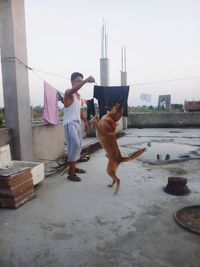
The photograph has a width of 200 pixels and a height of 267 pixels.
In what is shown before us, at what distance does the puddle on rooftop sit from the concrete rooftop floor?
1.80 metres

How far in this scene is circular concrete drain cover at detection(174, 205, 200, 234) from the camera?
3.00 m

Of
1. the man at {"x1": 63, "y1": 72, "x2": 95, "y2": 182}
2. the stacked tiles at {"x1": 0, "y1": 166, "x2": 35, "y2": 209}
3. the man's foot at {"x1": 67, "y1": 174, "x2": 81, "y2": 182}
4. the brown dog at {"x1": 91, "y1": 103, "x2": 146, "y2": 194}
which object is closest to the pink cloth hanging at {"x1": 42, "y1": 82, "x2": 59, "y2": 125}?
the man at {"x1": 63, "y1": 72, "x2": 95, "y2": 182}

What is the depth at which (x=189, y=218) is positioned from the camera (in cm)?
324

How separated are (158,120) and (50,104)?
1138cm

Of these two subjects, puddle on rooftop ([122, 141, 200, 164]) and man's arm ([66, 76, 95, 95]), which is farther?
puddle on rooftop ([122, 141, 200, 164])

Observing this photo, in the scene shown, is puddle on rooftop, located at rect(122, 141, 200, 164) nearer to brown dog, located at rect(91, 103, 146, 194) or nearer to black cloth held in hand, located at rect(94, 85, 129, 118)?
black cloth held in hand, located at rect(94, 85, 129, 118)

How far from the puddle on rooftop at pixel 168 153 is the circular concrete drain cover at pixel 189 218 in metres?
2.89

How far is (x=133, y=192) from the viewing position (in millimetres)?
4242

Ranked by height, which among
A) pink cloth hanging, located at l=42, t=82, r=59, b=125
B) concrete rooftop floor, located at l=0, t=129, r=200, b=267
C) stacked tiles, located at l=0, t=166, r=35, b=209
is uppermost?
pink cloth hanging, located at l=42, t=82, r=59, b=125

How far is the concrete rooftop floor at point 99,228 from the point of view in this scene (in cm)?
247

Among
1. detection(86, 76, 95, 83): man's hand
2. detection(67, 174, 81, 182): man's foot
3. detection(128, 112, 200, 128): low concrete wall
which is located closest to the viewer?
detection(86, 76, 95, 83): man's hand

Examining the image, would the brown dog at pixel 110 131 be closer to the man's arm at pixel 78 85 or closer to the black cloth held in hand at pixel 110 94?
the man's arm at pixel 78 85

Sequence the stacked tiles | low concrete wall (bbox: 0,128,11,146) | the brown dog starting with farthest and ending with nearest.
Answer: low concrete wall (bbox: 0,128,11,146), the brown dog, the stacked tiles

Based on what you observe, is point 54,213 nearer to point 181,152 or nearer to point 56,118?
point 56,118
